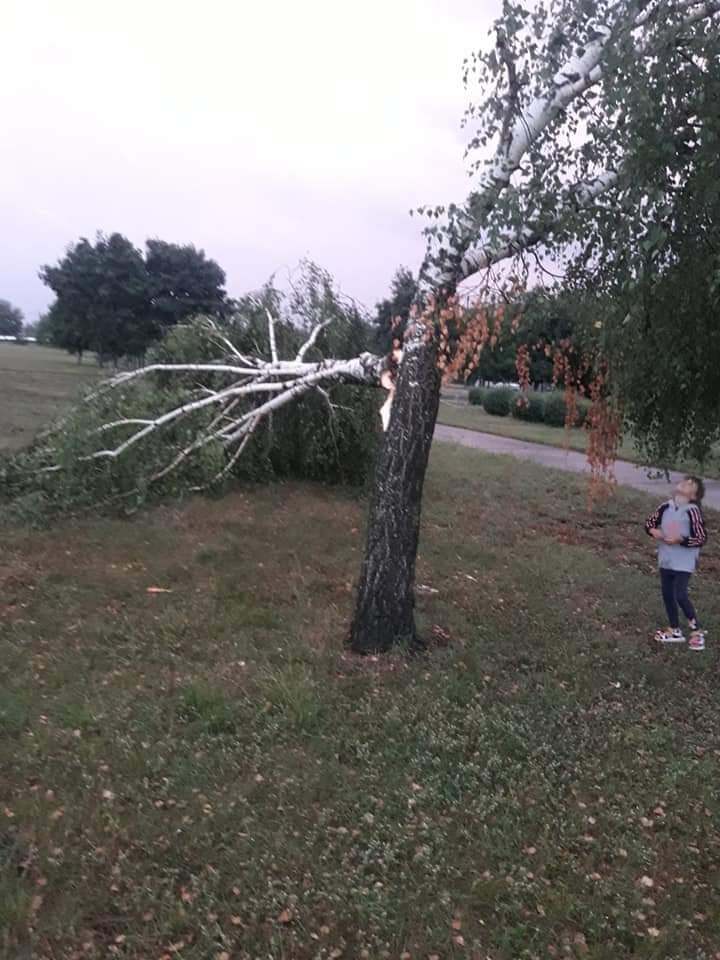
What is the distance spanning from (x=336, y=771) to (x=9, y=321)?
11412cm

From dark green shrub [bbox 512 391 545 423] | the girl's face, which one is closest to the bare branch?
the girl's face

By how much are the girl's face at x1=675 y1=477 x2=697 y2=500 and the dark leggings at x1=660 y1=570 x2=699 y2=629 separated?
55 centimetres

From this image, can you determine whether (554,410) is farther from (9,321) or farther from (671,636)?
(9,321)

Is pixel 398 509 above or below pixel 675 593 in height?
above

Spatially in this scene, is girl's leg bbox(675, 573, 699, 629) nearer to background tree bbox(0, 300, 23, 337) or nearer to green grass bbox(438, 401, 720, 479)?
green grass bbox(438, 401, 720, 479)

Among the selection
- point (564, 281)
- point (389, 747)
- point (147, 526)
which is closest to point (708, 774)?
point (389, 747)

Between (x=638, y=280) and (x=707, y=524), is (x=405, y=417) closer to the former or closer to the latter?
(x=638, y=280)

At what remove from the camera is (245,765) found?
4000 mm

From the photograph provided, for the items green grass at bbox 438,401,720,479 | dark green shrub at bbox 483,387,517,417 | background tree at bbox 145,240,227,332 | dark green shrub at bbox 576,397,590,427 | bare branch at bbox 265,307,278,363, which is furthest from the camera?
background tree at bbox 145,240,227,332

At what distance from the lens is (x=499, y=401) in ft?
101

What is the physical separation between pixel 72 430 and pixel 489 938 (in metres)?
7.11

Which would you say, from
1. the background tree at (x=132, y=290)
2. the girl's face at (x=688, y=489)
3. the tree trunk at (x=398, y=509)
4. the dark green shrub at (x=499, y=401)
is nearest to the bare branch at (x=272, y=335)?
the tree trunk at (x=398, y=509)

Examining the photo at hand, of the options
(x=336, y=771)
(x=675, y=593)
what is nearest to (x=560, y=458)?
(x=675, y=593)

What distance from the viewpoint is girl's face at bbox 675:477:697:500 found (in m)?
5.91
